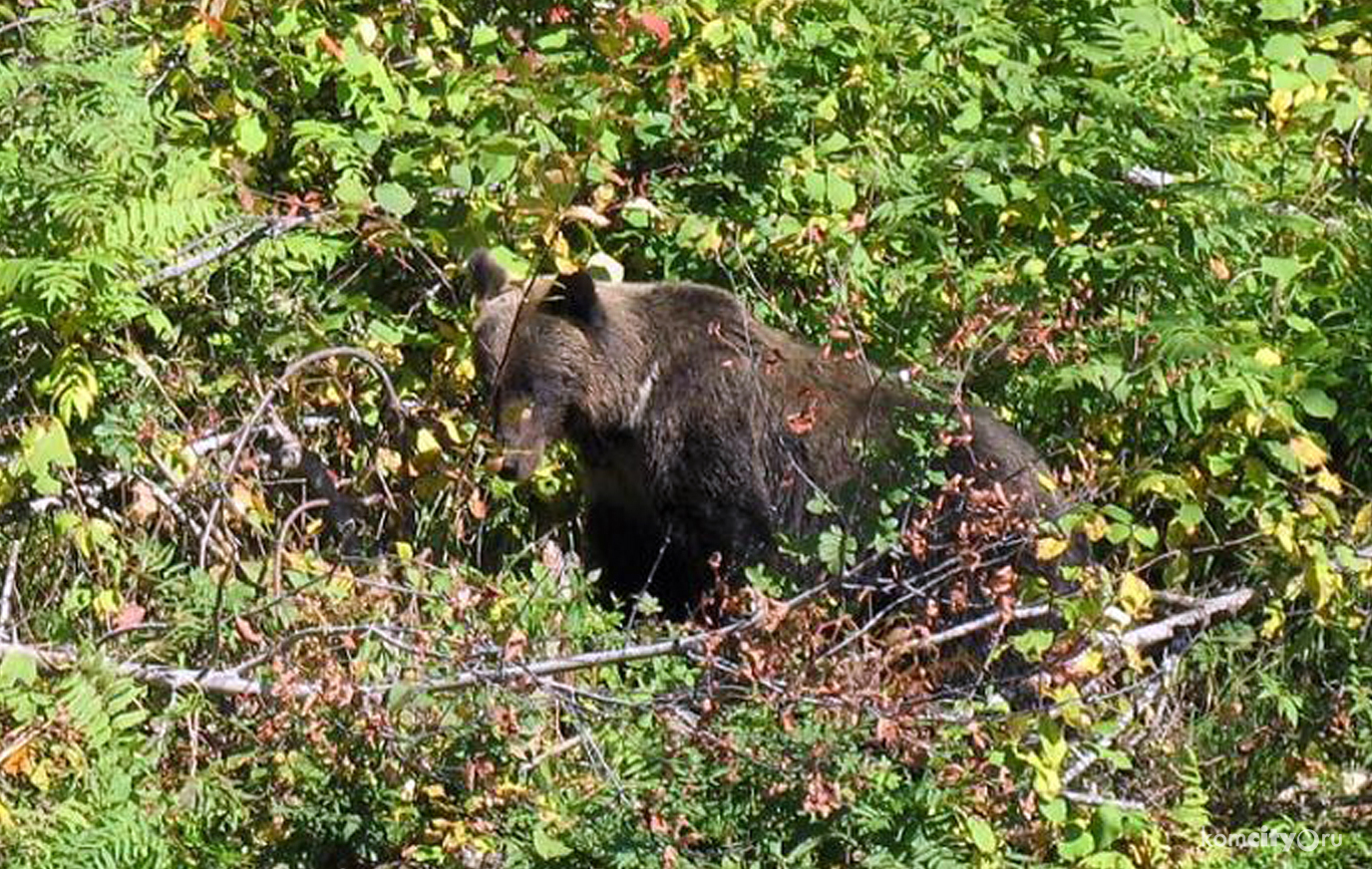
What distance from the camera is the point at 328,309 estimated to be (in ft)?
27.2

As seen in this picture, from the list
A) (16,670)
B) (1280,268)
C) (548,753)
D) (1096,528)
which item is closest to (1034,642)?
(1096,528)

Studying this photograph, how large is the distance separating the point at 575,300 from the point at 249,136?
1281 millimetres

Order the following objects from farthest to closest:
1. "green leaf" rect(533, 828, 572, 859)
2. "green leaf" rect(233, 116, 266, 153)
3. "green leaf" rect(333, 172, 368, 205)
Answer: "green leaf" rect(233, 116, 266, 153) → "green leaf" rect(333, 172, 368, 205) → "green leaf" rect(533, 828, 572, 859)

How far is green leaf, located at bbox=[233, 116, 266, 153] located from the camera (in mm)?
7730

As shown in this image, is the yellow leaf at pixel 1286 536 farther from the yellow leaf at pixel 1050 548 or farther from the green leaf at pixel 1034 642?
the green leaf at pixel 1034 642

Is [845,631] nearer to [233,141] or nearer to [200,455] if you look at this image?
[200,455]

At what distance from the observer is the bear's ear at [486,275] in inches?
324

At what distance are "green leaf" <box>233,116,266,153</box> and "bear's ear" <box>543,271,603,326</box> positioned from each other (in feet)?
3.67

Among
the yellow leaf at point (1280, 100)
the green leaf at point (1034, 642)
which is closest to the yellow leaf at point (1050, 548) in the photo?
the green leaf at point (1034, 642)

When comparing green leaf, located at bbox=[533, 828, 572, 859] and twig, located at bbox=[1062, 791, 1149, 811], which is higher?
green leaf, located at bbox=[533, 828, 572, 859]

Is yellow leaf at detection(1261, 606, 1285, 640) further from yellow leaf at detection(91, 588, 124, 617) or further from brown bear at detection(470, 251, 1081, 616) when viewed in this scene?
yellow leaf at detection(91, 588, 124, 617)

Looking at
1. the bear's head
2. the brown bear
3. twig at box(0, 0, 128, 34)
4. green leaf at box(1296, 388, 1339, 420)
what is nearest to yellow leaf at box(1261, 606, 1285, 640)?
green leaf at box(1296, 388, 1339, 420)

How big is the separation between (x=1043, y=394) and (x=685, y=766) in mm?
2281

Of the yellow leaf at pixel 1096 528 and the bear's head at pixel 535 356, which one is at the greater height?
the yellow leaf at pixel 1096 528
